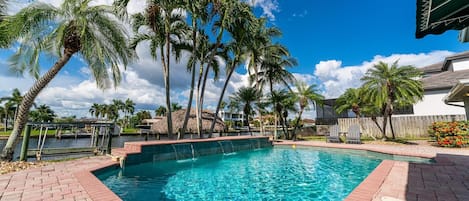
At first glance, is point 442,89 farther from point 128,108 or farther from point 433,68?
point 128,108

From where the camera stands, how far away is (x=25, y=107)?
6.30 metres

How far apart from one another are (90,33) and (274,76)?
14864 mm

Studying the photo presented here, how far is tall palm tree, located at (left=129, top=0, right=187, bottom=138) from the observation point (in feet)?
32.9

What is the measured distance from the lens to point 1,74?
714 cm

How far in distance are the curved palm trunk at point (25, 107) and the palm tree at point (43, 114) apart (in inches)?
2418

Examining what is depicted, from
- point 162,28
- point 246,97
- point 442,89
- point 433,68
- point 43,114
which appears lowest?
point 43,114

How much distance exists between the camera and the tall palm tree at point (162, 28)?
1002cm

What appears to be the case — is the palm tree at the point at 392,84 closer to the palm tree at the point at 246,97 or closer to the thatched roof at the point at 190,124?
the palm tree at the point at 246,97

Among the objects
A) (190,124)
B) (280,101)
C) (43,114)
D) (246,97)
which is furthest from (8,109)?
(280,101)

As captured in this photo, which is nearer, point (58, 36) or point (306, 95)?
point (58, 36)

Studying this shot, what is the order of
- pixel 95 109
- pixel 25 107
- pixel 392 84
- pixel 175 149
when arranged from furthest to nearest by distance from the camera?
pixel 95 109, pixel 392 84, pixel 175 149, pixel 25 107

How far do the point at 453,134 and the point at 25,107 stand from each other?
17.8m

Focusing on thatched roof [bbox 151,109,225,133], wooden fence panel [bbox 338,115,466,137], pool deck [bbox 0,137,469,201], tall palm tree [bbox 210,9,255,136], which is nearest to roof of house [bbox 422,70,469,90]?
wooden fence panel [bbox 338,115,466,137]

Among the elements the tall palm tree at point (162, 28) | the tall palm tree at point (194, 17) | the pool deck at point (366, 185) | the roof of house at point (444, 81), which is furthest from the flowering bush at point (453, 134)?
the tall palm tree at point (162, 28)
